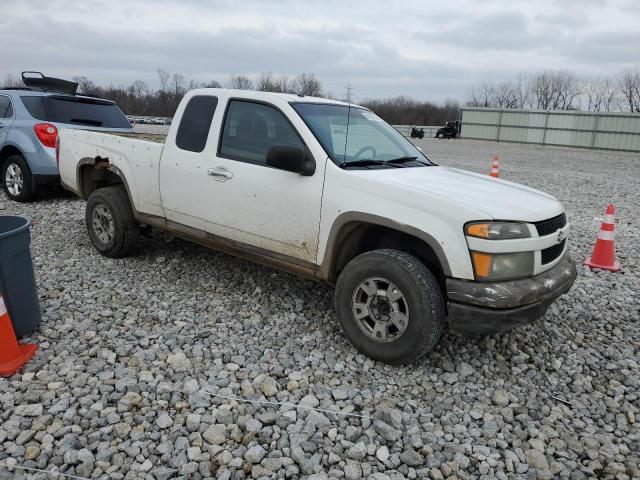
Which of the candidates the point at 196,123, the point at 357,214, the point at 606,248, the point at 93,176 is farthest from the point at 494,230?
the point at 93,176

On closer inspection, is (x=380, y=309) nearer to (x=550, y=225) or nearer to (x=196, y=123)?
(x=550, y=225)

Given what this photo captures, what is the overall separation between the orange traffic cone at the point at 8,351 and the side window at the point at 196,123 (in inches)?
80.8

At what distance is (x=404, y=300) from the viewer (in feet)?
10.8

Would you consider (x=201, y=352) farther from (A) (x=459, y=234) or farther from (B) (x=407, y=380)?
(A) (x=459, y=234)

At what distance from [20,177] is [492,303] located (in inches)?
307

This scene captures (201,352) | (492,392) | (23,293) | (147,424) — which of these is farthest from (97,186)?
(492,392)

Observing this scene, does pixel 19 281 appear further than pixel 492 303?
Yes

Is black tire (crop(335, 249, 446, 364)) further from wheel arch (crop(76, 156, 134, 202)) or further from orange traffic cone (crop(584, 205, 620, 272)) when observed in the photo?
orange traffic cone (crop(584, 205, 620, 272))

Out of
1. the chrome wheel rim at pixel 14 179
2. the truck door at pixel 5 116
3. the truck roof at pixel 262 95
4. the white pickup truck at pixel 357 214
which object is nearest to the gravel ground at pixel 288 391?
the white pickup truck at pixel 357 214

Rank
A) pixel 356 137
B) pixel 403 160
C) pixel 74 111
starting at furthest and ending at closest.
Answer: pixel 74 111, pixel 403 160, pixel 356 137

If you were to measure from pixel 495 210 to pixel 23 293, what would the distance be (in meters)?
3.41

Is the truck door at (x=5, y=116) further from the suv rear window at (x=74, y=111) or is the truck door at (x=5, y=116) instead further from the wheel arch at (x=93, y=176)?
the wheel arch at (x=93, y=176)

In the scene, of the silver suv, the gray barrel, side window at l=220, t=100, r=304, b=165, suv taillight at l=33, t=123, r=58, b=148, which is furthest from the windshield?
suv taillight at l=33, t=123, r=58, b=148

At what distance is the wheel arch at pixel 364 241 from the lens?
11.4 ft
